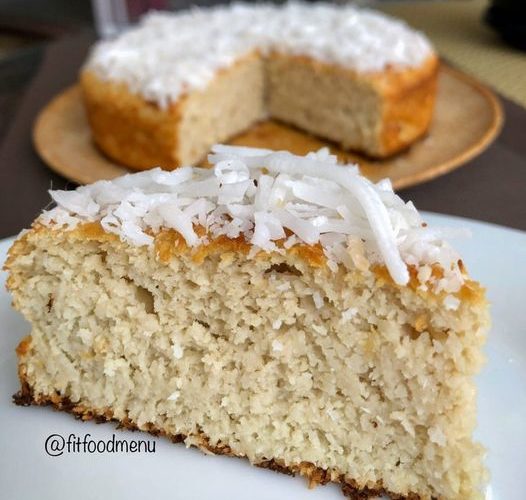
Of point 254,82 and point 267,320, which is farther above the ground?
point 267,320

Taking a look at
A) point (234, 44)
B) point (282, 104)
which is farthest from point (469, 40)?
point (234, 44)

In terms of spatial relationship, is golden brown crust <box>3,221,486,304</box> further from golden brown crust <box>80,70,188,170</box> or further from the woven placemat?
the woven placemat

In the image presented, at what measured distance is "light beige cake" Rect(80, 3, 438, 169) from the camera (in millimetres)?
3242

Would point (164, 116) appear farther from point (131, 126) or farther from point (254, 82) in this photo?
point (254, 82)

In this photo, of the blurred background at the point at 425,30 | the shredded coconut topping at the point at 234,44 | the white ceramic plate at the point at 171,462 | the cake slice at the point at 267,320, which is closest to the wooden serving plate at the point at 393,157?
the shredded coconut topping at the point at 234,44

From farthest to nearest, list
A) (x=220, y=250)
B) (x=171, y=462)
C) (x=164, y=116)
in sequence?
(x=164, y=116) < (x=171, y=462) < (x=220, y=250)

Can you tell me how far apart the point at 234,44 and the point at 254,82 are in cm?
21

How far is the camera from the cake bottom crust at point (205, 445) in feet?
5.73

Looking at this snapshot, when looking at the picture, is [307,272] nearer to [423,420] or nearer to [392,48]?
[423,420]

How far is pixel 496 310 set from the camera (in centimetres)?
213

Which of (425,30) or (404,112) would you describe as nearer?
(404,112)

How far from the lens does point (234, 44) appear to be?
367 cm

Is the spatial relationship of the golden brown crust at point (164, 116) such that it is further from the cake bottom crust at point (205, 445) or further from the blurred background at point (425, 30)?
the cake bottom crust at point (205, 445)

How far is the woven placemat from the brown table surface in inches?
17.3
